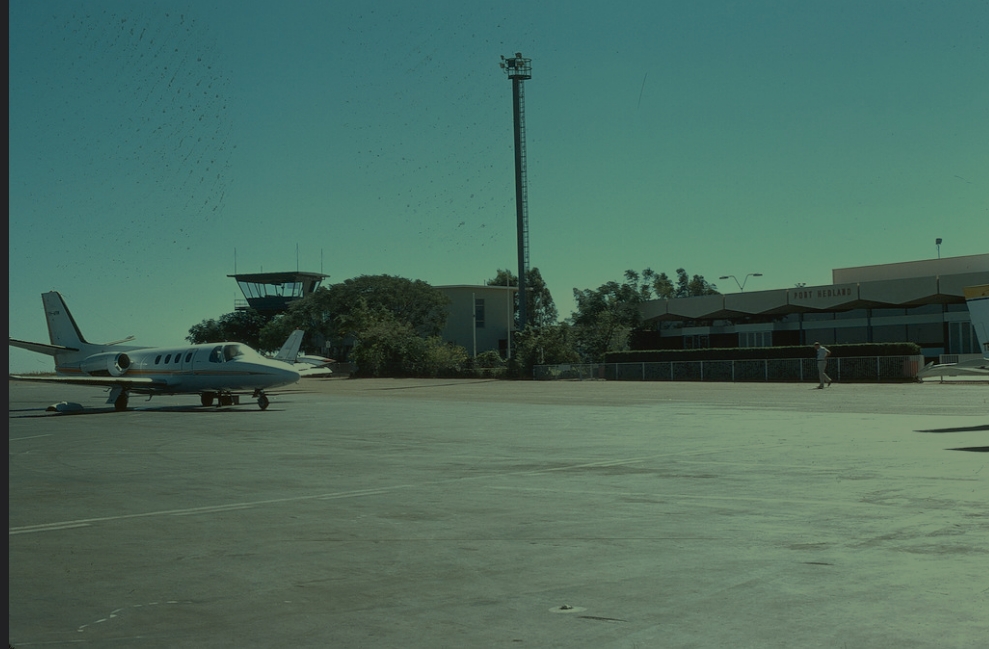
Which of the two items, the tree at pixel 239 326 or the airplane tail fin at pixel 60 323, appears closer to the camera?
the airplane tail fin at pixel 60 323

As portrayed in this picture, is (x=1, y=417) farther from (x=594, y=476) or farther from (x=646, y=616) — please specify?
(x=594, y=476)

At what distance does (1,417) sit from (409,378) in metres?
67.6

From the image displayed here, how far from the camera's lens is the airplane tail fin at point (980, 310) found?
1988cm

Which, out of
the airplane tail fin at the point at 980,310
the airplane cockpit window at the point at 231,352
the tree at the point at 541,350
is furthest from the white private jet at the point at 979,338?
the tree at the point at 541,350

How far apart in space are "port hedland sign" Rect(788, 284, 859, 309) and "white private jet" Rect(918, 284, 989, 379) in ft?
130

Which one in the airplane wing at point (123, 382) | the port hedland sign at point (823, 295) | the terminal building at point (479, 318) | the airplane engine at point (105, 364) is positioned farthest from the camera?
the terminal building at point (479, 318)

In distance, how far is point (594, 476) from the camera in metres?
12.0

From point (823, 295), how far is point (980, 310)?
4111 centimetres

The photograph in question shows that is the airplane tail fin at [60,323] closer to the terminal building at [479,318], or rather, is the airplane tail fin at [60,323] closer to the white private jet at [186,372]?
the white private jet at [186,372]

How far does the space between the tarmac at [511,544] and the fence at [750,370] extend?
98.2 ft

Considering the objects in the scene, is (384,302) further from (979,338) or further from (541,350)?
(979,338)

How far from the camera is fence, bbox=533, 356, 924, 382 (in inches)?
1767

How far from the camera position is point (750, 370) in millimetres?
49844

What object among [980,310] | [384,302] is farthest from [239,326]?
[980,310]
